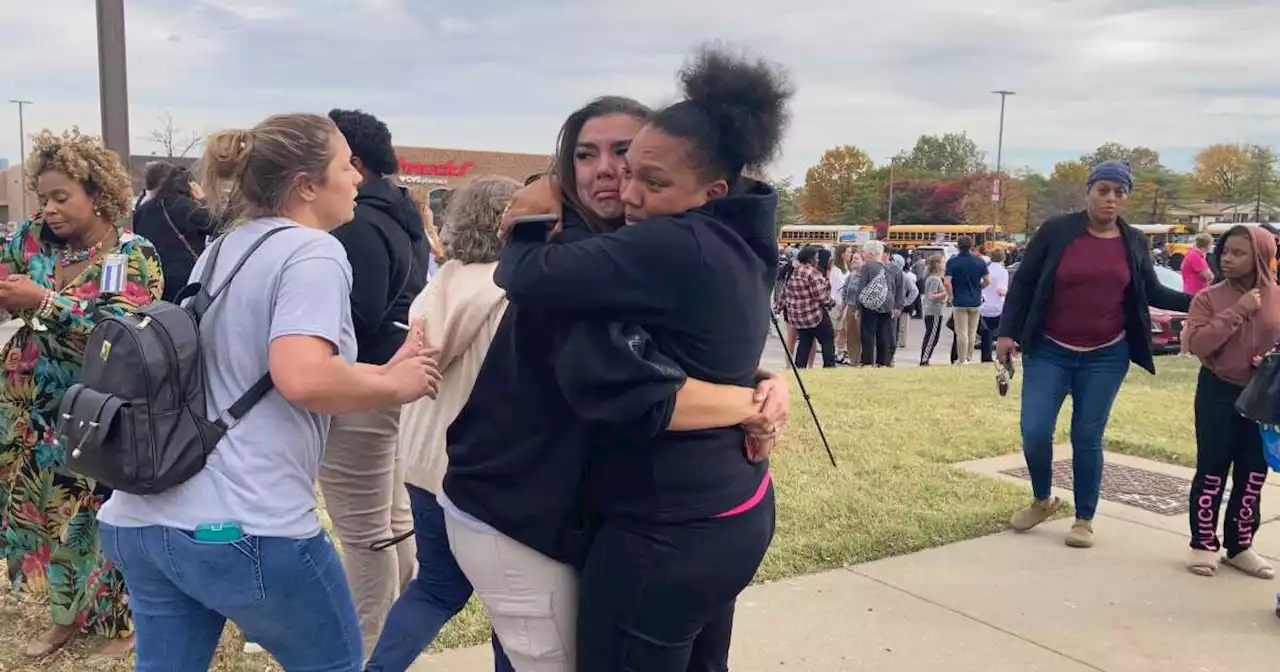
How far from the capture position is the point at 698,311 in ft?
6.02

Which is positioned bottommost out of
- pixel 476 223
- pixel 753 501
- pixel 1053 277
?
pixel 753 501

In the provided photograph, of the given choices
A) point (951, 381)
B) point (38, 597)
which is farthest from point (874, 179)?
point (38, 597)

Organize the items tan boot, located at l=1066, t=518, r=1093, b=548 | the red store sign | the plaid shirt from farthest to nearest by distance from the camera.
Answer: the red store sign, the plaid shirt, tan boot, located at l=1066, t=518, r=1093, b=548

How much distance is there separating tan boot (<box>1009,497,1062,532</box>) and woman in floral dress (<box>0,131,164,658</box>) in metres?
4.21

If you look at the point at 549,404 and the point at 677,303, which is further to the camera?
the point at 549,404

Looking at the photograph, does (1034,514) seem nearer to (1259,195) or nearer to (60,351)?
(60,351)

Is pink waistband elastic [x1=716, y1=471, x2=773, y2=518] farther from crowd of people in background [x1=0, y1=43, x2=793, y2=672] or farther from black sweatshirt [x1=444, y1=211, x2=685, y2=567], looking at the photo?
black sweatshirt [x1=444, y1=211, x2=685, y2=567]

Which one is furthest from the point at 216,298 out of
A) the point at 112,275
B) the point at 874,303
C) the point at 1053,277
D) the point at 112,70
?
the point at 874,303

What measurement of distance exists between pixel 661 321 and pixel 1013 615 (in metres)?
3.04

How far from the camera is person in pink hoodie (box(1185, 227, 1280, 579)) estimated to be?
14.6ft

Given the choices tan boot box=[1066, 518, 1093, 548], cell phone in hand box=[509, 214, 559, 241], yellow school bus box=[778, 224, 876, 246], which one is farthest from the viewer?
yellow school bus box=[778, 224, 876, 246]

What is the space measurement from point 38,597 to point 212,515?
254 cm

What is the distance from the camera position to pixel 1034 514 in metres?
5.25

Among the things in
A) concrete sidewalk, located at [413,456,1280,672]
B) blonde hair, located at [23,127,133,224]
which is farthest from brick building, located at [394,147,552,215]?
blonde hair, located at [23,127,133,224]
